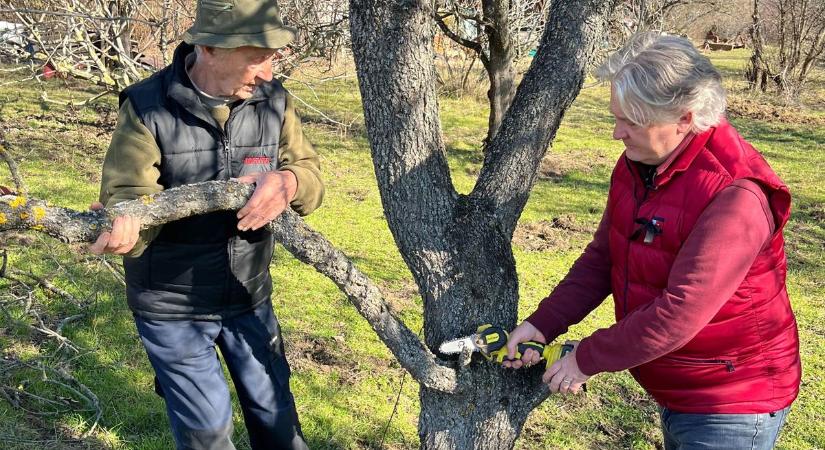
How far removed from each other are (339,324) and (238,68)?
7.88ft

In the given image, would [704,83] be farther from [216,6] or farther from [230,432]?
[230,432]

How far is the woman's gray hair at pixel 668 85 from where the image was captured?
168 cm

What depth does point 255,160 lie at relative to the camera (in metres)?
2.30

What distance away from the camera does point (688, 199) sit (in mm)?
1709

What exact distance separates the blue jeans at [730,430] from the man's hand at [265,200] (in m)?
1.26

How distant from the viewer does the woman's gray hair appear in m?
1.68

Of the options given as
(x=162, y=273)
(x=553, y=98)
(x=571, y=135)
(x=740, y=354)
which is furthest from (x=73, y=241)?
(x=571, y=135)

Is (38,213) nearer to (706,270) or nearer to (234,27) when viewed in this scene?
(234,27)

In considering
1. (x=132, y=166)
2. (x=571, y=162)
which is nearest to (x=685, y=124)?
(x=132, y=166)

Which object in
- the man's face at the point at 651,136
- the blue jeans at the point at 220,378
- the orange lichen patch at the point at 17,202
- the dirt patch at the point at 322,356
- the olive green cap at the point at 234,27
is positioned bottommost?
the dirt patch at the point at 322,356

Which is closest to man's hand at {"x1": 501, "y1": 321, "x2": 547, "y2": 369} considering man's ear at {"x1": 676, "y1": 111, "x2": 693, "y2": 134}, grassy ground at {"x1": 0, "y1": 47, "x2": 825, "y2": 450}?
man's ear at {"x1": 676, "y1": 111, "x2": 693, "y2": 134}

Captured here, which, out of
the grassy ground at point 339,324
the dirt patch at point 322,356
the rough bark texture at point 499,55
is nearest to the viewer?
the grassy ground at point 339,324

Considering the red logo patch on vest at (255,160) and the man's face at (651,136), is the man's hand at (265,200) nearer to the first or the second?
the red logo patch on vest at (255,160)

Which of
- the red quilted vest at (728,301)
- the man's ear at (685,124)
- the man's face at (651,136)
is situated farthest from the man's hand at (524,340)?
the man's ear at (685,124)
